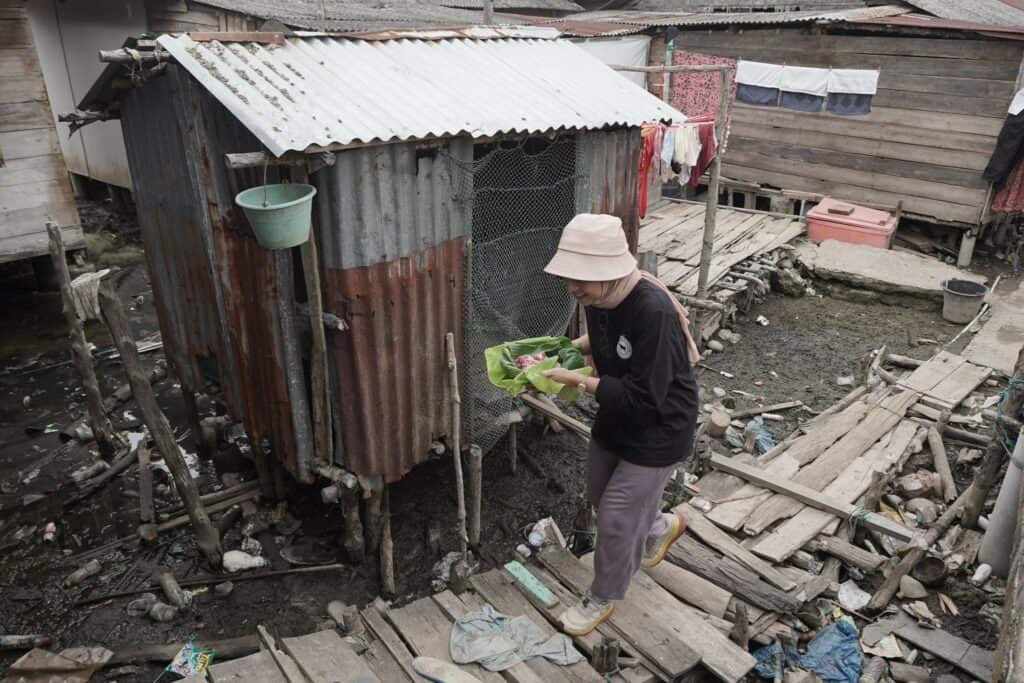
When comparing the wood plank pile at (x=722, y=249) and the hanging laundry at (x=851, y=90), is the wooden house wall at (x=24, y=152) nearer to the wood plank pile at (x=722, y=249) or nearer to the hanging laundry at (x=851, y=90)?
the wood plank pile at (x=722, y=249)

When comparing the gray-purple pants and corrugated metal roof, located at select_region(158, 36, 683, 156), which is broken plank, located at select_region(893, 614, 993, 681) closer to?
the gray-purple pants

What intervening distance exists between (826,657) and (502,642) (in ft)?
7.12

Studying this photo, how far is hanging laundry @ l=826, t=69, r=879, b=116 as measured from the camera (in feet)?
42.4

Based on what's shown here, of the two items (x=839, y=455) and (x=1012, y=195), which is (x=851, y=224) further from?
(x=839, y=455)

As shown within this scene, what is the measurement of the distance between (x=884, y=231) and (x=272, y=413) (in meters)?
11.2

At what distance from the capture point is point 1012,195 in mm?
12188

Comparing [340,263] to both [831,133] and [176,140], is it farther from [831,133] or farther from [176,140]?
[831,133]

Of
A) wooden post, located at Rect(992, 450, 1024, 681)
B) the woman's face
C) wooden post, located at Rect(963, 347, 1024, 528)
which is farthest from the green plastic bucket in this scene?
wooden post, located at Rect(963, 347, 1024, 528)

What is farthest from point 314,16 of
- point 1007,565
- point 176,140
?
point 1007,565

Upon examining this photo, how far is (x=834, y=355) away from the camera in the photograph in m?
10.1

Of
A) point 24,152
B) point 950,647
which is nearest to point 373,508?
point 950,647

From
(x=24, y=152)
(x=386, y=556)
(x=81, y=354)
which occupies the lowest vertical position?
(x=386, y=556)

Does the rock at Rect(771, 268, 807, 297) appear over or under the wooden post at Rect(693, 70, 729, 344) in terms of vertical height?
under

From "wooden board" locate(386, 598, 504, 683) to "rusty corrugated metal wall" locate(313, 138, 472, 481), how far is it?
140cm
